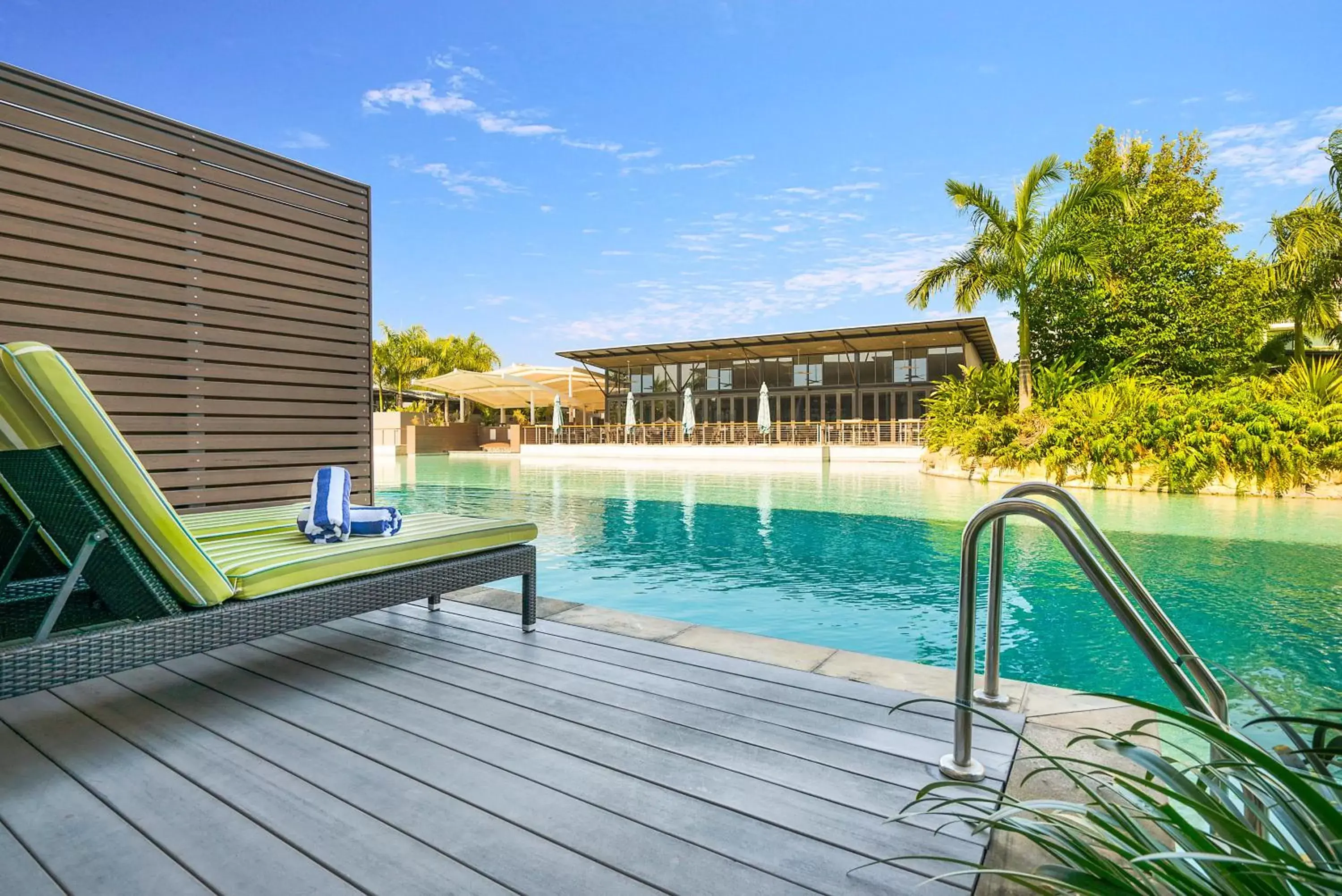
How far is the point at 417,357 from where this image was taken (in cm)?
3441

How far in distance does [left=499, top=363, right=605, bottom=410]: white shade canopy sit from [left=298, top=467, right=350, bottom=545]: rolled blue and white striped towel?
21.9 meters

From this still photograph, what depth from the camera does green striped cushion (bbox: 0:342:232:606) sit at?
155 cm

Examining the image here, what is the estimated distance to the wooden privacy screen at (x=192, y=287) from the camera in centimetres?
322

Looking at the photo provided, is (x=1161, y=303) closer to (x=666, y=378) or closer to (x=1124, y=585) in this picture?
(x=666, y=378)

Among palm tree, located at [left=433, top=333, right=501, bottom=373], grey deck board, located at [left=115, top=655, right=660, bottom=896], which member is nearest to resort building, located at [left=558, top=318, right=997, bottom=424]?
palm tree, located at [left=433, top=333, right=501, bottom=373]

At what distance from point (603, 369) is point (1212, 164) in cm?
2139

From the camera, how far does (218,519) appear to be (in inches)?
116

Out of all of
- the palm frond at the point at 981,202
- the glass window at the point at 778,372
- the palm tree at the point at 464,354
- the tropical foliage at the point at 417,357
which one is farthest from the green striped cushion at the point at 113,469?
the palm tree at the point at 464,354

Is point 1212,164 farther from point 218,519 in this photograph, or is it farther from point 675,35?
point 218,519

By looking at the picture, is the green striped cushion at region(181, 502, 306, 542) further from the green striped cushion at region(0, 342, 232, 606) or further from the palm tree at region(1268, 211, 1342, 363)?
the palm tree at region(1268, 211, 1342, 363)

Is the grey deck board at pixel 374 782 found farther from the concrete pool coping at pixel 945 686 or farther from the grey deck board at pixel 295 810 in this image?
the concrete pool coping at pixel 945 686

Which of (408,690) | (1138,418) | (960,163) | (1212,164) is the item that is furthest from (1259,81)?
(408,690)

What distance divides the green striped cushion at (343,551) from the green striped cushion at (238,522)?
0.11 ft

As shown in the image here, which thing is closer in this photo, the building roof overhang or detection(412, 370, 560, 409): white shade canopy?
the building roof overhang
